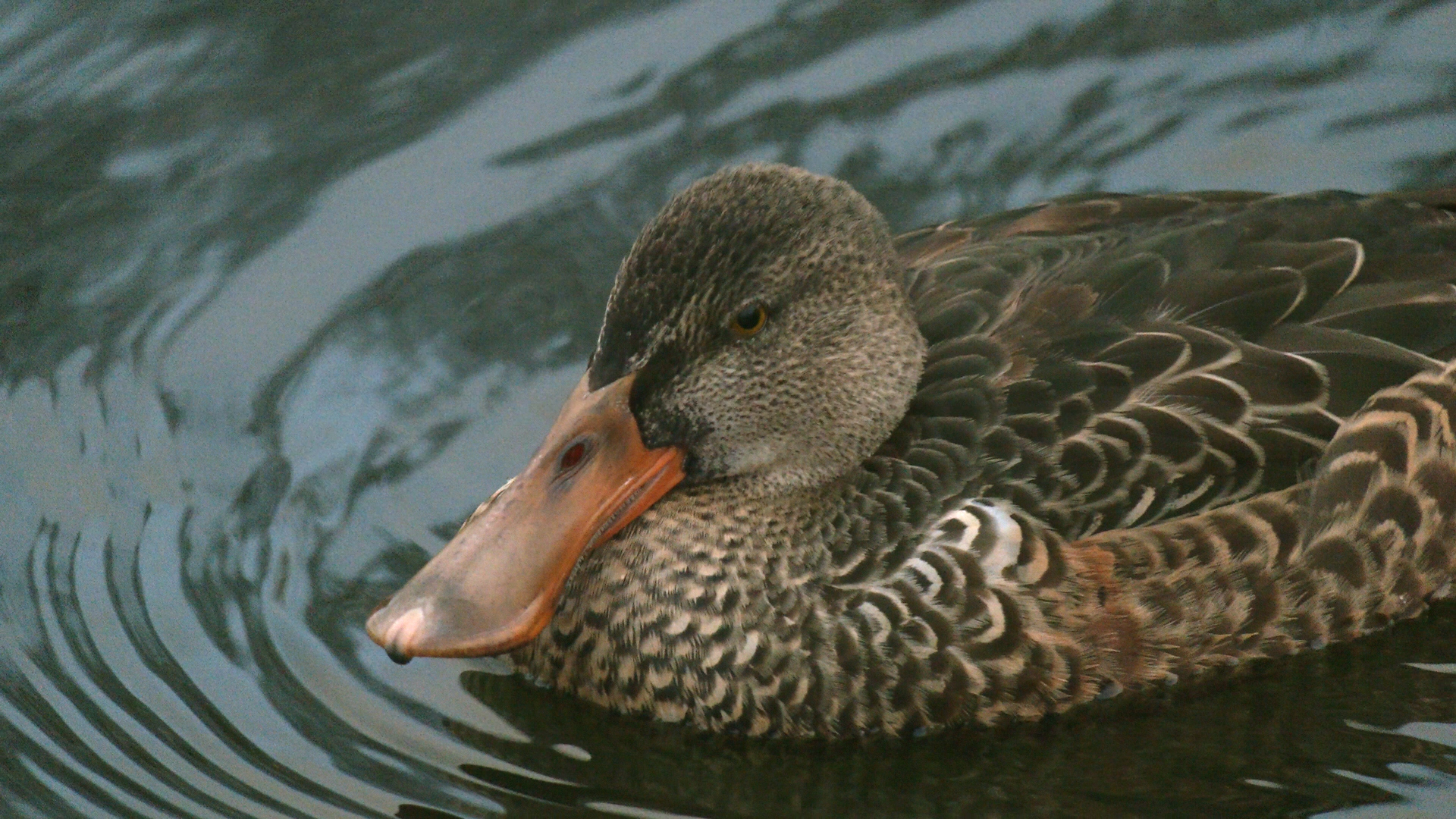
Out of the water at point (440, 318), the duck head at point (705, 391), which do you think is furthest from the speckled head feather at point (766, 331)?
the water at point (440, 318)

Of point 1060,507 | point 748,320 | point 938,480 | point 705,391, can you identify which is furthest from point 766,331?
point 1060,507

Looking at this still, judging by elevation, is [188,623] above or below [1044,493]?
above

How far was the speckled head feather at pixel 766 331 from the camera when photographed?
5336mm

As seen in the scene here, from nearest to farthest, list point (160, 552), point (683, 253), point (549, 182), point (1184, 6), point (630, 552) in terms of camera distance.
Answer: point (683, 253), point (630, 552), point (160, 552), point (549, 182), point (1184, 6)

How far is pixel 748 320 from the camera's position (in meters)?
5.48

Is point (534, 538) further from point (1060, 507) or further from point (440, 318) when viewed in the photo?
point (440, 318)

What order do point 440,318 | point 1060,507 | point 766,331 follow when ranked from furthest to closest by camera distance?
1. point 440,318
2. point 766,331
3. point 1060,507

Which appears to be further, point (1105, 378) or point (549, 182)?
point (549, 182)

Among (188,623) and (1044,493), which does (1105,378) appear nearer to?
(1044,493)

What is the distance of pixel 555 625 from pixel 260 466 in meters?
1.34

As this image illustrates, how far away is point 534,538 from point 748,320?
808 millimetres

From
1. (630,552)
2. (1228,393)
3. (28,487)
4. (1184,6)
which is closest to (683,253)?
(630,552)

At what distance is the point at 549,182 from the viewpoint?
7703 millimetres

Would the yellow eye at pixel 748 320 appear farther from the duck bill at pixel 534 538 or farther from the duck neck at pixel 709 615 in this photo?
the duck neck at pixel 709 615
